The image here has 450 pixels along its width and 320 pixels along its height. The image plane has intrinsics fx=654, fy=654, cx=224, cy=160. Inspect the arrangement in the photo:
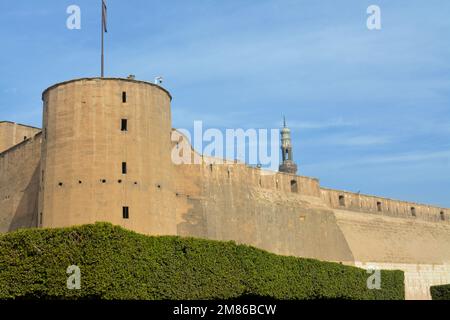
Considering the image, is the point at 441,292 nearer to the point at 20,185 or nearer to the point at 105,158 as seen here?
the point at 105,158

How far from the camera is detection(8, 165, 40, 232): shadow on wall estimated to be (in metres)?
32.3

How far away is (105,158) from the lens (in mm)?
26797

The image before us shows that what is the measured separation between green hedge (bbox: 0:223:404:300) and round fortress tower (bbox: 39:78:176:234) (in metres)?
5.31

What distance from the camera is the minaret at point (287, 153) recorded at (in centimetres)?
6875

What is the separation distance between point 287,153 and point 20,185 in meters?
40.0

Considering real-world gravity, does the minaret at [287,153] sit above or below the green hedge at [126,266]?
above

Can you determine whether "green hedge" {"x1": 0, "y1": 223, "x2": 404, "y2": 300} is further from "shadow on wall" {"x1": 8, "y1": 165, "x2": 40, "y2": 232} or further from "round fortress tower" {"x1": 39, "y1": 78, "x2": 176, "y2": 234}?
"shadow on wall" {"x1": 8, "y1": 165, "x2": 40, "y2": 232}

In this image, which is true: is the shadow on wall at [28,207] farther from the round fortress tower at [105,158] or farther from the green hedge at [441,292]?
the green hedge at [441,292]

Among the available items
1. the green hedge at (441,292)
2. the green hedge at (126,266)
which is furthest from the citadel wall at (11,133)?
the green hedge at (441,292)

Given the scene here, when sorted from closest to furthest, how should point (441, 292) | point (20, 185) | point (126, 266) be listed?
point (126, 266)
point (441, 292)
point (20, 185)

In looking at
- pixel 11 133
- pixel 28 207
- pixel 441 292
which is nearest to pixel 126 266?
pixel 28 207

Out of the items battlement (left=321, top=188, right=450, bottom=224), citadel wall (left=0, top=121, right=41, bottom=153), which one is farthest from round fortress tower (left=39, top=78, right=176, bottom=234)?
battlement (left=321, top=188, right=450, bottom=224)

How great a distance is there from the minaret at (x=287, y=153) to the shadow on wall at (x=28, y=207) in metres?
38.3
